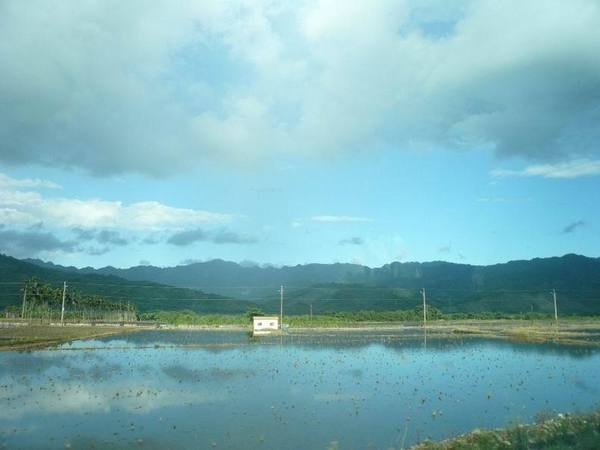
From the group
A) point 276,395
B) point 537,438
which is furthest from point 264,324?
point 537,438

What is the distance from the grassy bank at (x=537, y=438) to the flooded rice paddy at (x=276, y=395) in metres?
1.87

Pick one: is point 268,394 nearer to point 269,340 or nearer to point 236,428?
point 236,428

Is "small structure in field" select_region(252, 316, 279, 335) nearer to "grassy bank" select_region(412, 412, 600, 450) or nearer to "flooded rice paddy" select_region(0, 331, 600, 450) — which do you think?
"flooded rice paddy" select_region(0, 331, 600, 450)

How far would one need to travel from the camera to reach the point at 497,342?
54719 millimetres

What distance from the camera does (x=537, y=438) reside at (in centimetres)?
1541

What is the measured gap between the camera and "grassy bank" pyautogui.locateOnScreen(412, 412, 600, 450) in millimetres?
14312

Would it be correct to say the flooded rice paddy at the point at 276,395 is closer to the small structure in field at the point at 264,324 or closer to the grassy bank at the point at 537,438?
the grassy bank at the point at 537,438

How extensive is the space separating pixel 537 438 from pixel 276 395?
13375 mm

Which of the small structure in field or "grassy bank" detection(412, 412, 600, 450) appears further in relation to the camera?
the small structure in field

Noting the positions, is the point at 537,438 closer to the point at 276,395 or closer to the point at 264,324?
the point at 276,395

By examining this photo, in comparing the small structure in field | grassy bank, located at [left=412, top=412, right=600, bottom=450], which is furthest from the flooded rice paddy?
the small structure in field

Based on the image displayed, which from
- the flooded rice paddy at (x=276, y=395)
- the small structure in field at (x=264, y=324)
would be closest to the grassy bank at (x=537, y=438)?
the flooded rice paddy at (x=276, y=395)

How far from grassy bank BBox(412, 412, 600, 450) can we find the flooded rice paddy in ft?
6.14

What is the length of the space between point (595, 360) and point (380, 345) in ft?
63.8
